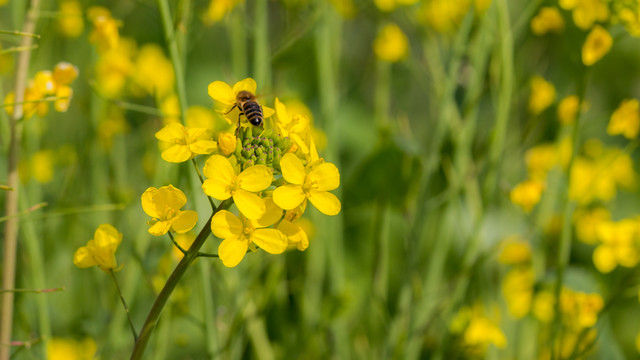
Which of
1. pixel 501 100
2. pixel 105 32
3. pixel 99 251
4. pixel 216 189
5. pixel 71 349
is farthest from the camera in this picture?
pixel 71 349

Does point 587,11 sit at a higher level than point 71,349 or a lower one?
higher

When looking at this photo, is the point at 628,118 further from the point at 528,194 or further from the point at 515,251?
the point at 515,251

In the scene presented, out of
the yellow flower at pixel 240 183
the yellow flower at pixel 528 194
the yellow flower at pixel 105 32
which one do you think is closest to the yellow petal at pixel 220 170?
the yellow flower at pixel 240 183

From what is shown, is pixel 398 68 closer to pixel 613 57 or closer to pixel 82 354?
pixel 613 57

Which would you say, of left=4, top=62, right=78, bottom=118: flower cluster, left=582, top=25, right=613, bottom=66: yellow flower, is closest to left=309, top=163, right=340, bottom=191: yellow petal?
left=4, top=62, right=78, bottom=118: flower cluster

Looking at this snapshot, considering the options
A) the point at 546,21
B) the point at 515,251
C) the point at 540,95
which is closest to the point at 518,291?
the point at 515,251

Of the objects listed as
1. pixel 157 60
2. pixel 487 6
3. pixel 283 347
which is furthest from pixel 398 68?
pixel 283 347
